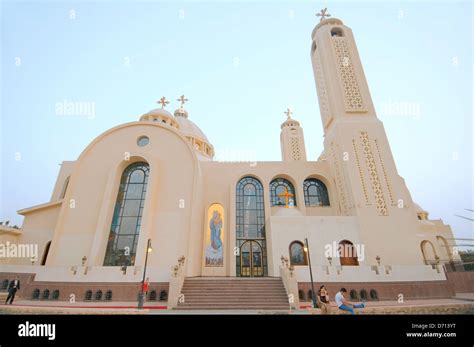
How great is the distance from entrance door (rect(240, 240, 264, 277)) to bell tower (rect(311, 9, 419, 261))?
6.77 metres

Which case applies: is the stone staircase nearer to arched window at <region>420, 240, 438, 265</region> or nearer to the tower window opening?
arched window at <region>420, 240, 438, 265</region>

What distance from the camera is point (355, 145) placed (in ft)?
53.7

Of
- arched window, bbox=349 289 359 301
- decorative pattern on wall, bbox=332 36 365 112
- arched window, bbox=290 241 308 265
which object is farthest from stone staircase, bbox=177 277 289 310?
decorative pattern on wall, bbox=332 36 365 112

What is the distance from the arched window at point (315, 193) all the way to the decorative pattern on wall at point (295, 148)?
7.09 meters

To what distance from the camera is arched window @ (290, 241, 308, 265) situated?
14326mm

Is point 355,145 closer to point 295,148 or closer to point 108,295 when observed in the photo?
point 295,148

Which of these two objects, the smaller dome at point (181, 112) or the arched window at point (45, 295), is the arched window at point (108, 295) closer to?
the arched window at point (45, 295)

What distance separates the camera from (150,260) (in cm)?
1355

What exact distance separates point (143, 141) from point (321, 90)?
51.2 ft

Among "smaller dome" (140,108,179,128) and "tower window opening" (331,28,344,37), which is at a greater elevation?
"tower window opening" (331,28,344,37)

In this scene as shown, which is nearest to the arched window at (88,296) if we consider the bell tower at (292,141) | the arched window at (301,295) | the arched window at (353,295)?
the arched window at (301,295)
